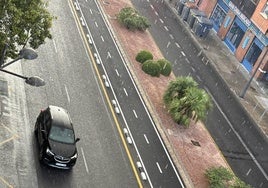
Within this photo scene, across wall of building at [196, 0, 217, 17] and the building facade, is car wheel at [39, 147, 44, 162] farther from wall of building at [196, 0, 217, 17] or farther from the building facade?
wall of building at [196, 0, 217, 17]

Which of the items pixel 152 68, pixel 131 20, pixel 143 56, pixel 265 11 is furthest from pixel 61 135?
pixel 265 11

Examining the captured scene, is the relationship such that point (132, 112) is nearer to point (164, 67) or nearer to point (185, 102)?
point (185, 102)

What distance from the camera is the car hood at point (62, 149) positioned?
68.9ft

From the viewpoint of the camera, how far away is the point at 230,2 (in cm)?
4706

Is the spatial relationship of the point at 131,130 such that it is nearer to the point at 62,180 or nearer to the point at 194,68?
the point at 62,180

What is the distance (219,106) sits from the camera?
35.0 metres

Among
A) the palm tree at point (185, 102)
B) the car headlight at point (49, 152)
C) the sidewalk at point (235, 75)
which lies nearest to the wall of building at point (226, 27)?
the sidewalk at point (235, 75)

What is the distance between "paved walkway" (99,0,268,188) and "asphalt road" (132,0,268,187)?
1.09 meters

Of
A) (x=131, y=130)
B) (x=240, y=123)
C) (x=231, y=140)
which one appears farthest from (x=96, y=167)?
(x=240, y=123)

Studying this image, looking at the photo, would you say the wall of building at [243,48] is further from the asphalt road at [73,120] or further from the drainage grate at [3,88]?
the drainage grate at [3,88]

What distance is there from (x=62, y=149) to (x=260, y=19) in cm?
2785

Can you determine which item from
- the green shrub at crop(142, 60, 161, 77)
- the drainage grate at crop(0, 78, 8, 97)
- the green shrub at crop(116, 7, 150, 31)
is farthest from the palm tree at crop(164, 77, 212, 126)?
the green shrub at crop(116, 7, 150, 31)

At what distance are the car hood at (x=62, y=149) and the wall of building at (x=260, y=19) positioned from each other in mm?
26309

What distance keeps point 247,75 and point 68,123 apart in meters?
25.0
